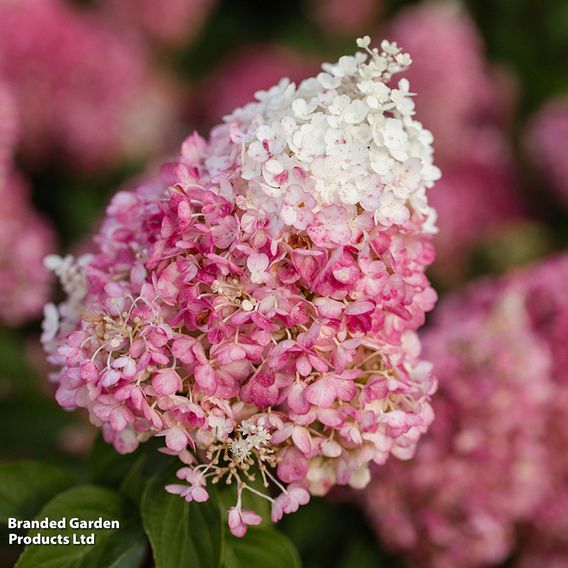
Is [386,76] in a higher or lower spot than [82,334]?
higher

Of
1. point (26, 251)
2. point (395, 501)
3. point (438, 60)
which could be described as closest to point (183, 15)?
point (438, 60)

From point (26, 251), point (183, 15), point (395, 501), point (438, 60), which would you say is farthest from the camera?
point (183, 15)

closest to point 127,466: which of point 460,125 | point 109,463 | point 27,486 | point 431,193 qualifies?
point 109,463

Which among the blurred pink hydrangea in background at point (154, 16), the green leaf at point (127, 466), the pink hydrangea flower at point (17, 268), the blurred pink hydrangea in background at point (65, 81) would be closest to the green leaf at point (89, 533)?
the green leaf at point (127, 466)

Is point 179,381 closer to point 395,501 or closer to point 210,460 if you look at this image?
point 210,460

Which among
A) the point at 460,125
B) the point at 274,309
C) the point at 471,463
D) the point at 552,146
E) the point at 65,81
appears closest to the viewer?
the point at 274,309

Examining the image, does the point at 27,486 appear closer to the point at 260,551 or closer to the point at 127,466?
the point at 127,466

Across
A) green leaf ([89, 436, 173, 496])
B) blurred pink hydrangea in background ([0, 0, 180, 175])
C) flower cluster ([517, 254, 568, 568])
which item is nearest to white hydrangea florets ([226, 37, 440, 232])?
green leaf ([89, 436, 173, 496])
